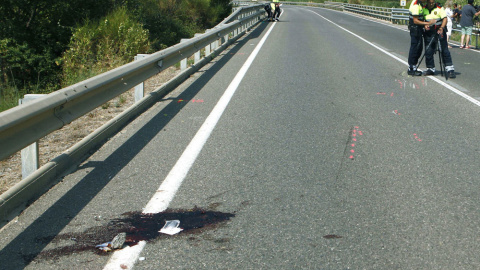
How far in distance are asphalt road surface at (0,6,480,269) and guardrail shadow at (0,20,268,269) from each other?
0.04 feet

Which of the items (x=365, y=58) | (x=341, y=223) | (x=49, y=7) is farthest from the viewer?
(x=49, y=7)

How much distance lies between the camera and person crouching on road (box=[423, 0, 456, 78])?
40.7 ft

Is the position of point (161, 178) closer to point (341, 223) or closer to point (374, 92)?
point (341, 223)

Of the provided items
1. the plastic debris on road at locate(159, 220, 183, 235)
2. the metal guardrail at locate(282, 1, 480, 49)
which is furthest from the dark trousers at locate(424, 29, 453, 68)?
the metal guardrail at locate(282, 1, 480, 49)

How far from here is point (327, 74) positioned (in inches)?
503

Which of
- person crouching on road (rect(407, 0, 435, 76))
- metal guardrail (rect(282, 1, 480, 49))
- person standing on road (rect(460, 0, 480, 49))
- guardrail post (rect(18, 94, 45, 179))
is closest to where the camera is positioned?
guardrail post (rect(18, 94, 45, 179))

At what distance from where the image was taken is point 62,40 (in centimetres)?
1925

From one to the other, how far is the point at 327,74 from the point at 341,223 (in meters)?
8.64

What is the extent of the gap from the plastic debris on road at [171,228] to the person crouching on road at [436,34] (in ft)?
31.2

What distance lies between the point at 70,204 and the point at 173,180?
1.01 m

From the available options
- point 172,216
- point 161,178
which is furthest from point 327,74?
point 172,216

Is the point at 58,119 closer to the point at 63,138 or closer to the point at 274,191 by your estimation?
the point at 63,138

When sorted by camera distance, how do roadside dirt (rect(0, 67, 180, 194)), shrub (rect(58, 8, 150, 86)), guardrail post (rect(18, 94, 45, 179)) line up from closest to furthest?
guardrail post (rect(18, 94, 45, 179))
roadside dirt (rect(0, 67, 180, 194))
shrub (rect(58, 8, 150, 86))

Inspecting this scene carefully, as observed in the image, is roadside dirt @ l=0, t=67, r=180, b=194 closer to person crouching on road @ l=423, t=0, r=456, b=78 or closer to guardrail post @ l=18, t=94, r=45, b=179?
guardrail post @ l=18, t=94, r=45, b=179
